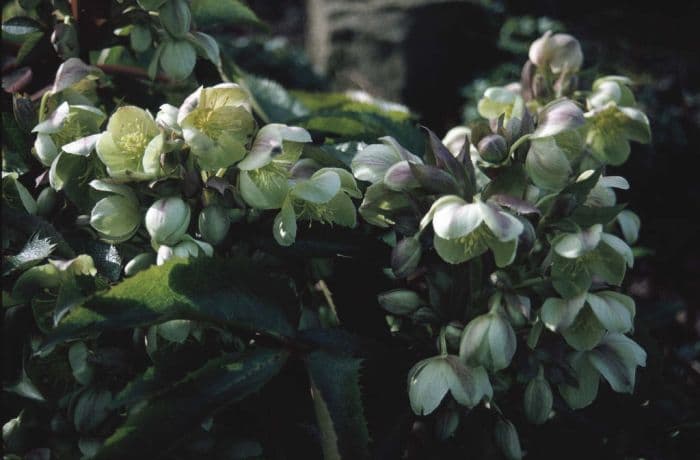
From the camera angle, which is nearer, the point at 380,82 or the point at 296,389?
the point at 296,389

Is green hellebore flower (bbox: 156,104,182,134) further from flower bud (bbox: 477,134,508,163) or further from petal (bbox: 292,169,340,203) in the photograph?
flower bud (bbox: 477,134,508,163)

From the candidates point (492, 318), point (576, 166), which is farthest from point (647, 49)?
point (492, 318)

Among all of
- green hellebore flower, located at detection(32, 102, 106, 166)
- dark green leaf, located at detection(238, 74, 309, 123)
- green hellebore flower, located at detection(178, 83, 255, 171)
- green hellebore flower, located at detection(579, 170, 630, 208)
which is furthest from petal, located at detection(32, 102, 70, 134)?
green hellebore flower, located at detection(579, 170, 630, 208)

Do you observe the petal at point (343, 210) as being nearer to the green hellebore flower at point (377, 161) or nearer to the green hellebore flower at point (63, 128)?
the green hellebore flower at point (377, 161)

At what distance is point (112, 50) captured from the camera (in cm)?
89

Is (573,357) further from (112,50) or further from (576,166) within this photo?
(112,50)

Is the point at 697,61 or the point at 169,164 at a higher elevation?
the point at 169,164

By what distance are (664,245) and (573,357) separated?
1067mm

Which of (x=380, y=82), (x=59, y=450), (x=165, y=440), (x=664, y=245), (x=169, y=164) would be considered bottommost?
(x=380, y=82)

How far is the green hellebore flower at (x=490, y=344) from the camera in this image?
1.83 ft

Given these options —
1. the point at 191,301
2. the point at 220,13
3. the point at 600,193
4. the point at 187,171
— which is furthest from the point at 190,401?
the point at 220,13

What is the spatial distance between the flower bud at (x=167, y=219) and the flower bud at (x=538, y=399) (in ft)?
1.03

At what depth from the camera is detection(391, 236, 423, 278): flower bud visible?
58 cm

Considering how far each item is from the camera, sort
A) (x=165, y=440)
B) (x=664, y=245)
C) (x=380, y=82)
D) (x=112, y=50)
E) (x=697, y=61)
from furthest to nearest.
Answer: (x=380, y=82) < (x=697, y=61) < (x=664, y=245) < (x=112, y=50) < (x=165, y=440)
